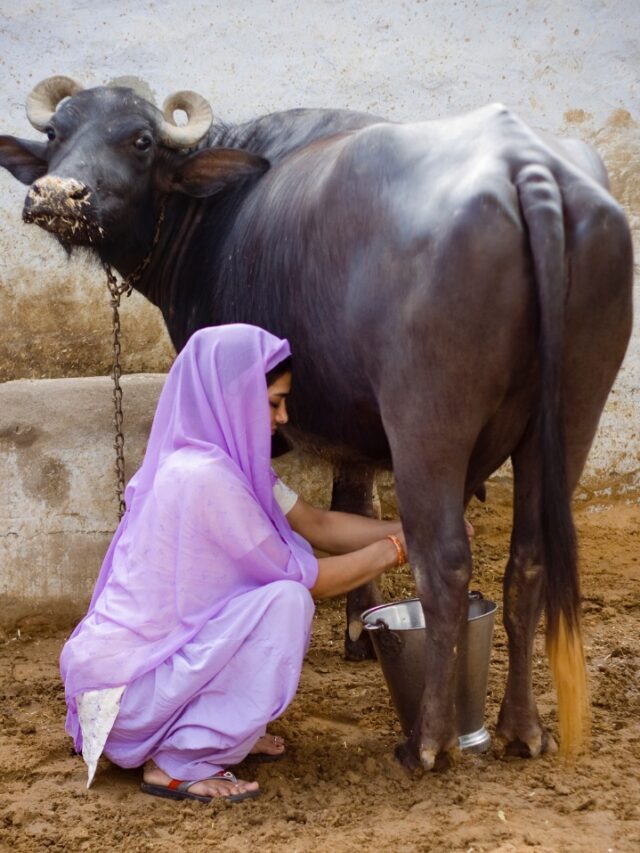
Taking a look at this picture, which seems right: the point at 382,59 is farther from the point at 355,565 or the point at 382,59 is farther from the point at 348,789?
the point at 348,789

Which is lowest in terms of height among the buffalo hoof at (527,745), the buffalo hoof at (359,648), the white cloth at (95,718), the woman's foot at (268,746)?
the buffalo hoof at (359,648)

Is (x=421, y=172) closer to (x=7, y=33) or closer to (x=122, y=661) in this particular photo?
(x=122, y=661)

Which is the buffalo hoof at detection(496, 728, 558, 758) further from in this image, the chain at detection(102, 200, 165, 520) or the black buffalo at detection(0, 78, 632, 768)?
the chain at detection(102, 200, 165, 520)

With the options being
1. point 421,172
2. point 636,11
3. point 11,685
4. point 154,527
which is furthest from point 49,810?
point 636,11

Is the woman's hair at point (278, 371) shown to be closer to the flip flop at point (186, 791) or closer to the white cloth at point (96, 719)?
the white cloth at point (96, 719)

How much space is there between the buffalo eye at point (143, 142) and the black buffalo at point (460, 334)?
1.92 feet

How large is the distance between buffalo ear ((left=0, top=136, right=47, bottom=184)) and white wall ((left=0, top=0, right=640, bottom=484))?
1249mm

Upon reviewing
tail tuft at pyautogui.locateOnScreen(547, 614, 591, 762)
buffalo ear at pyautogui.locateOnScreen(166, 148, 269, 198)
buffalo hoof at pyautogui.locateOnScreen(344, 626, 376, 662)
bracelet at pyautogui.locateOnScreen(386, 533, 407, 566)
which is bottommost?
buffalo hoof at pyautogui.locateOnScreen(344, 626, 376, 662)

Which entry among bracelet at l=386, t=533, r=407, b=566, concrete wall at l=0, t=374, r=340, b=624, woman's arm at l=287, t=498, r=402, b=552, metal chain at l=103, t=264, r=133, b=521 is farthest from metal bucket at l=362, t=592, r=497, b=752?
concrete wall at l=0, t=374, r=340, b=624

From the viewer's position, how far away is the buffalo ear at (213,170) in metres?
4.12

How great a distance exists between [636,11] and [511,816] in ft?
14.5

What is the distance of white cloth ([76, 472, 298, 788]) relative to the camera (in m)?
3.05

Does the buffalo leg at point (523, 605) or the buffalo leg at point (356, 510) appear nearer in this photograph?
the buffalo leg at point (523, 605)

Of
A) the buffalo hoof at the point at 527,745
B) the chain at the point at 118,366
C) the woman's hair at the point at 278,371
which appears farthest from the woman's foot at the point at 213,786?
the chain at the point at 118,366
